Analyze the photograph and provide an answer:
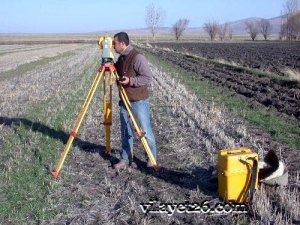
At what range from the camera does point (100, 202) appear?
239 inches

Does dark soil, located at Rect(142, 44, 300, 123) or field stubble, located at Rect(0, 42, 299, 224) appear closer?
field stubble, located at Rect(0, 42, 299, 224)

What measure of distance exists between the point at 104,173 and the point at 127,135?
0.73m

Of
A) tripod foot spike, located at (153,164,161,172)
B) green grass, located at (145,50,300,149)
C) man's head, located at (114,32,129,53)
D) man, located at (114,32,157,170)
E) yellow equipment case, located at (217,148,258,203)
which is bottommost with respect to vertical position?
green grass, located at (145,50,300,149)

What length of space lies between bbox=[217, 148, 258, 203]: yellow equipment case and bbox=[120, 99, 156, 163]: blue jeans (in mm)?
1826

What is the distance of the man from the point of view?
23.1ft

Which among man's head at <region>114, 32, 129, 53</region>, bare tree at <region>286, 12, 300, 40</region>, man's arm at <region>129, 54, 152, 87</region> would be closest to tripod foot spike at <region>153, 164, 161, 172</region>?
man's arm at <region>129, 54, 152, 87</region>

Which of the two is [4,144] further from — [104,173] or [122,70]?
[122,70]

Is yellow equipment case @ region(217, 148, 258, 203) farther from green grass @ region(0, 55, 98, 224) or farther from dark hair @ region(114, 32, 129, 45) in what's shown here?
dark hair @ region(114, 32, 129, 45)

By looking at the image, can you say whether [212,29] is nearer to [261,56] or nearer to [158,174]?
[261,56]

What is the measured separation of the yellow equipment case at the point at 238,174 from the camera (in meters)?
5.61

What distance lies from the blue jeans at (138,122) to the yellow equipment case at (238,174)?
5.99ft

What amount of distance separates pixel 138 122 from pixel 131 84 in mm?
663

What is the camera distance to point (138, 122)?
23.8ft

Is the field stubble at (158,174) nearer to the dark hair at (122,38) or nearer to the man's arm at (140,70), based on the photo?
the man's arm at (140,70)
